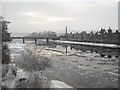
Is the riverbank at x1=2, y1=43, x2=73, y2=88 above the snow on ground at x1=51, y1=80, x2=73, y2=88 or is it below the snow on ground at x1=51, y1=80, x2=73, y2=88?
above

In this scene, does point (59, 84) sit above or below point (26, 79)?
below

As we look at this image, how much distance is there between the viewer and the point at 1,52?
22.6 metres

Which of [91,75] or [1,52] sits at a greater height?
[1,52]

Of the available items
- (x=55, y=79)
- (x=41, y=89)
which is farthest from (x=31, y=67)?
(x=41, y=89)

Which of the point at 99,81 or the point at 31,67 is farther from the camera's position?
the point at 31,67

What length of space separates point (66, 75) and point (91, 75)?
3.18 m

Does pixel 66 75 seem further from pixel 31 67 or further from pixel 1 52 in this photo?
pixel 1 52

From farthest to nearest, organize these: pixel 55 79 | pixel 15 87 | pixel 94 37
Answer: pixel 94 37
pixel 55 79
pixel 15 87

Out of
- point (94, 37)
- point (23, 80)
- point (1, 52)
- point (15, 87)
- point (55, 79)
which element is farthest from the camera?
point (94, 37)

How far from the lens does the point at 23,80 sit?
19.9 meters

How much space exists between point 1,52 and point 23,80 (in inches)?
206

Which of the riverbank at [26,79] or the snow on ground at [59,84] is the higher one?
the riverbank at [26,79]

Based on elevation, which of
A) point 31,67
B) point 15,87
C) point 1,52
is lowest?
point 15,87

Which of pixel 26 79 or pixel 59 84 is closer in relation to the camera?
pixel 59 84
